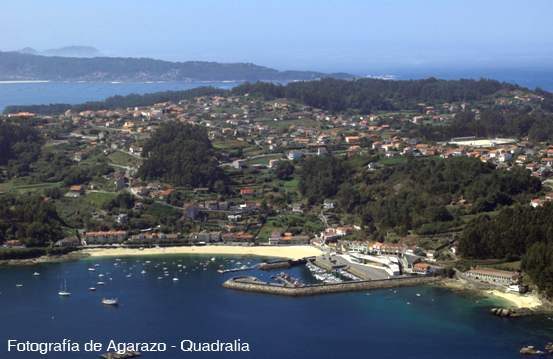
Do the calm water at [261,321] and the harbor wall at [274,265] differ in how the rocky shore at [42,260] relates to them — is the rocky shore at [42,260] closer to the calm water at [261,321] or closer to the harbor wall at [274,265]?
the calm water at [261,321]

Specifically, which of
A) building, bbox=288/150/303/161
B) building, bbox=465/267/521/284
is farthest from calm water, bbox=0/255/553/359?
building, bbox=288/150/303/161

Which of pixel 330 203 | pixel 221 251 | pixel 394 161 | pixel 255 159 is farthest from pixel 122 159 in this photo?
pixel 221 251

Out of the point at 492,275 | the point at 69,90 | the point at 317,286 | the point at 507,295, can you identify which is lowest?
the point at 317,286

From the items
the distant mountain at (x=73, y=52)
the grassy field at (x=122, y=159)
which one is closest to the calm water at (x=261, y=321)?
the grassy field at (x=122, y=159)

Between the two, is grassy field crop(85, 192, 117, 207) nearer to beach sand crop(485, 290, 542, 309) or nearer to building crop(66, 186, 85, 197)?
building crop(66, 186, 85, 197)

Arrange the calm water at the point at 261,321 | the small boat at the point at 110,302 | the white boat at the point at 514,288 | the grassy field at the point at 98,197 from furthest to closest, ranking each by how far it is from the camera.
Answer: the grassy field at the point at 98,197 < the white boat at the point at 514,288 < the small boat at the point at 110,302 < the calm water at the point at 261,321

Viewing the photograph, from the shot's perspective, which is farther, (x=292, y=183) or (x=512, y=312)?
(x=292, y=183)

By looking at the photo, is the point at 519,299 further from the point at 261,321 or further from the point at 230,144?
the point at 230,144
